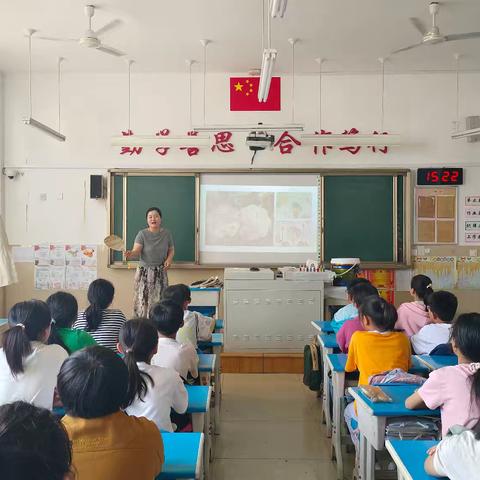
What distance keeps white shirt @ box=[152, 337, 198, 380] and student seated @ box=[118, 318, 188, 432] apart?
432 millimetres

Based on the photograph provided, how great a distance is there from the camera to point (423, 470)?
1.48 m

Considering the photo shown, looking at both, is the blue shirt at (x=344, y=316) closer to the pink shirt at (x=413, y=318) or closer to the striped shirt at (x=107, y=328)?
the pink shirt at (x=413, y=318)

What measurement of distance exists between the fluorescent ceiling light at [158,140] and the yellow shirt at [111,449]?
465cm

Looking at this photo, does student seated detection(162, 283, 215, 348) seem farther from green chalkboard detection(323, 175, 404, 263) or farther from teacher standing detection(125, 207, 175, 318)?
green chalkboard detection(323, 175, 404, 263)

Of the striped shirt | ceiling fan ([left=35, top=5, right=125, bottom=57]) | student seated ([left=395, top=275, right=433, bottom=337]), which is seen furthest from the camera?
ceiling fan ([left=35, top=5, right=125, bottom=57])

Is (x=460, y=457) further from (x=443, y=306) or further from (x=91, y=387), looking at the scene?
(x=443, y=306)

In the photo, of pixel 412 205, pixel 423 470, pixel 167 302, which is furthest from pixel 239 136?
Answer: pixel 423 470

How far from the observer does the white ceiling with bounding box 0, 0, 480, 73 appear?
431cm

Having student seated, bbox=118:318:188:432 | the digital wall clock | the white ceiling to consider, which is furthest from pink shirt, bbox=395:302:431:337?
the digital wall clock

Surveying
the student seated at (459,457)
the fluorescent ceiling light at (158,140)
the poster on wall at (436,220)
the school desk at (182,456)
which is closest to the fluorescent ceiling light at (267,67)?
the fluorescent ceiling light at (158,140)

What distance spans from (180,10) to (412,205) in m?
3.38

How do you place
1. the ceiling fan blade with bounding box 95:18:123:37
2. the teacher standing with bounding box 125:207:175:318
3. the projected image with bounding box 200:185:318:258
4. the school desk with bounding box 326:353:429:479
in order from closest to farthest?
the school desk with bounding box 326:353:429:479, the ceiling fan blade with bounding box 95:18:123:37, the teacher standing with bounding box 125:207:175:318, the projected image with bounding box 200:185:318:258

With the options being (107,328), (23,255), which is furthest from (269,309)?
(23,255)

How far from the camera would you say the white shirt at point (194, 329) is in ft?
10.4
